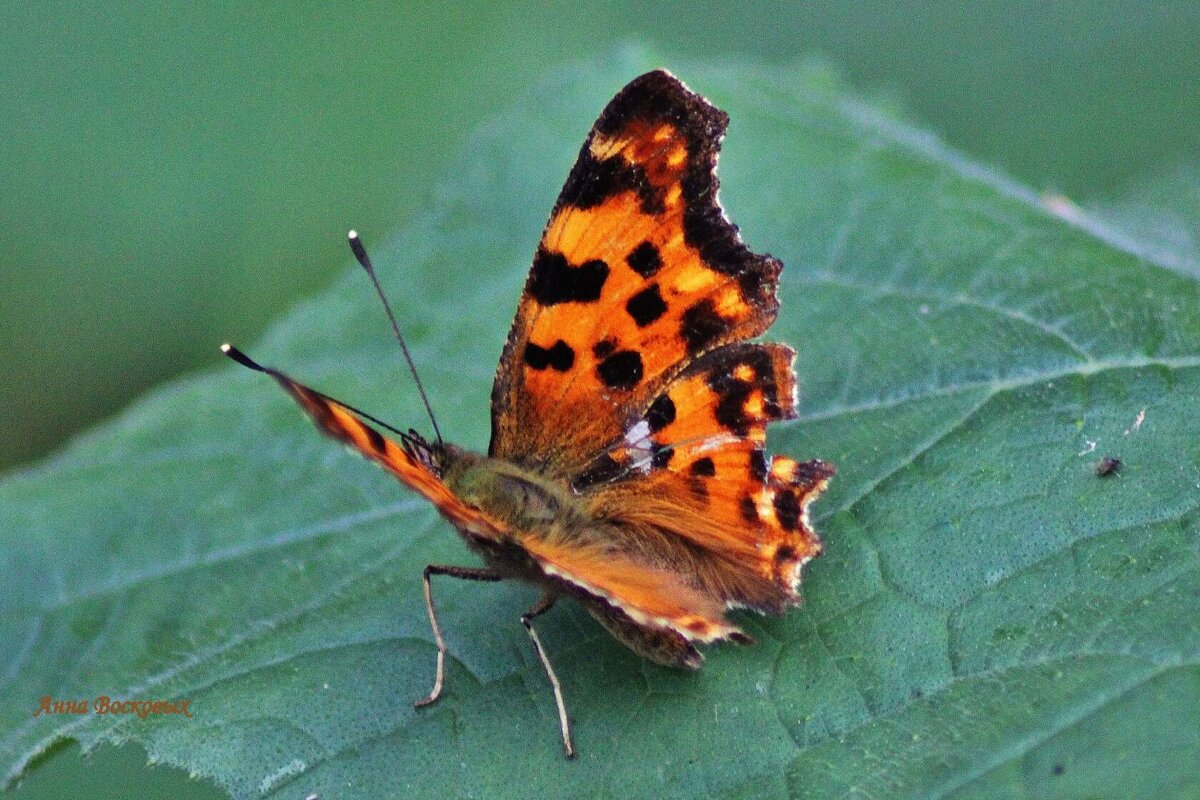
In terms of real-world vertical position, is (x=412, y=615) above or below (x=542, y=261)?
below

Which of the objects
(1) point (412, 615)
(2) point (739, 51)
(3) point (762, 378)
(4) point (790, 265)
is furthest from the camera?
(2) point (739, 51)

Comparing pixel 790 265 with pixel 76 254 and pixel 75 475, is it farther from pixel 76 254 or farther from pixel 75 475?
pixel 76 254

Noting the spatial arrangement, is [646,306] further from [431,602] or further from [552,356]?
[431,602]

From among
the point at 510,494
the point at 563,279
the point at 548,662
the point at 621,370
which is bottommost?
the point at 548,662

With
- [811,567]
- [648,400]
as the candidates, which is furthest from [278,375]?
[811,567]

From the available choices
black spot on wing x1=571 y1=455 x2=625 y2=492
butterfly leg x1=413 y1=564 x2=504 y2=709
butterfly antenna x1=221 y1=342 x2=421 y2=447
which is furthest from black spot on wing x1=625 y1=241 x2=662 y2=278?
butterfly leg x1=413 y1=564 x2=504 y2=709

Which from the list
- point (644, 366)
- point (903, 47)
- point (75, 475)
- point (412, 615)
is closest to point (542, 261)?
point (644, 366)
